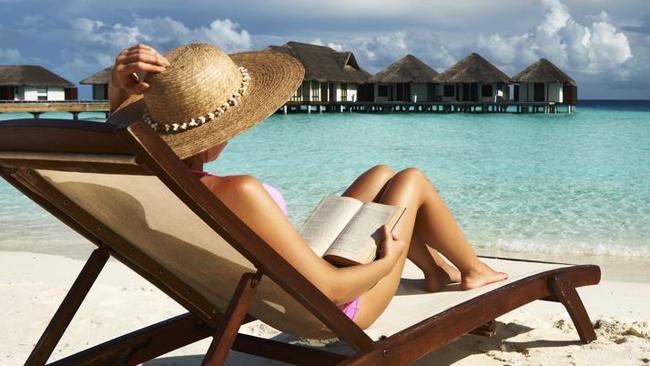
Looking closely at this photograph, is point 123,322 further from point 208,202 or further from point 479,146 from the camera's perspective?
point 479,146

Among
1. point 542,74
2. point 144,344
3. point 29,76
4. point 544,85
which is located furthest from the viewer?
point 544,85

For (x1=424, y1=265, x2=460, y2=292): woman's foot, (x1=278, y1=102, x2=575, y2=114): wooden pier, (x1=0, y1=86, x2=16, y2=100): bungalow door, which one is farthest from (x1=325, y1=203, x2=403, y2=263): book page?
(x1=0, y1=86, x2=16, y2=100): bungalow door

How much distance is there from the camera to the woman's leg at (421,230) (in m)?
2.15

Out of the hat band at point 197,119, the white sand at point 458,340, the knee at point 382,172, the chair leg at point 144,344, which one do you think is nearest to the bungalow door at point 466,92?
the white sand at point 458,340

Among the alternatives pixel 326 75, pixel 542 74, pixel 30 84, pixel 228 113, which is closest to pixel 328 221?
pixel 228 113

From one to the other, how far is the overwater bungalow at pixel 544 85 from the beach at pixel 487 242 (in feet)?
63.8

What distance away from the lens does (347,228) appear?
81.4 inches

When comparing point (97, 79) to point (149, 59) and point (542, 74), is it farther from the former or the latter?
point (149, 59)

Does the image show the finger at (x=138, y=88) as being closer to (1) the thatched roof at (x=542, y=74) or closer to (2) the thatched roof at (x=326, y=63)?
(2) the thatched roof at (x=326, y=63)

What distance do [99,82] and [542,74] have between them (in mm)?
22440

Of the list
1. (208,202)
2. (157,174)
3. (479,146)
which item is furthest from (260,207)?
(479,146)

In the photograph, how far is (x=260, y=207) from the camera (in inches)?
62.8

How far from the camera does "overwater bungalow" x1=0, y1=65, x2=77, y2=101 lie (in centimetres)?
3788

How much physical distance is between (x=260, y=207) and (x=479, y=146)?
1823 centimetres
